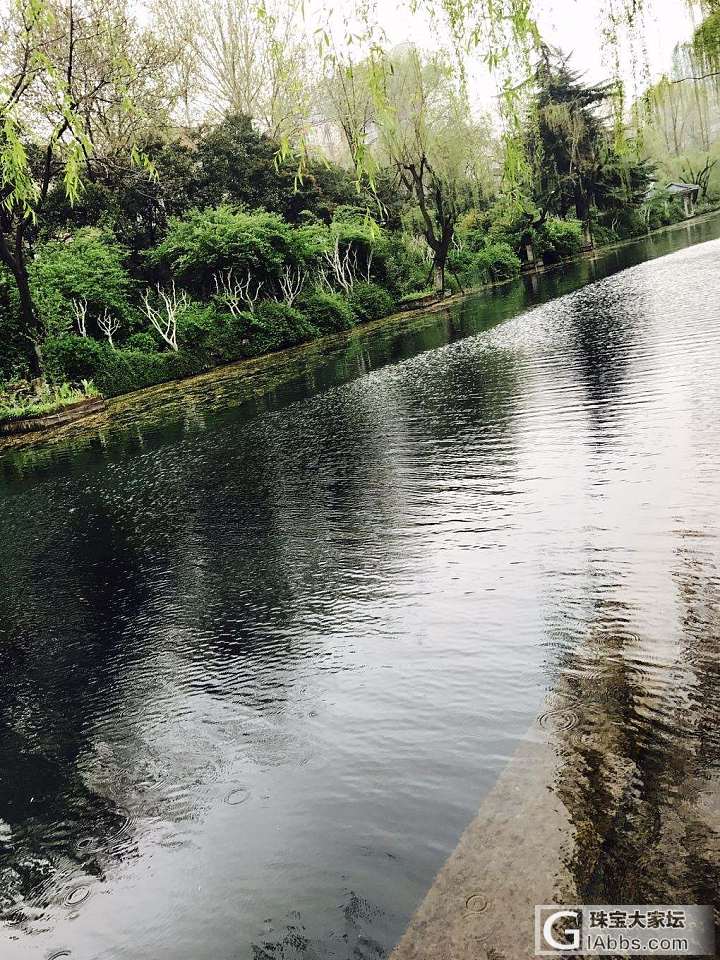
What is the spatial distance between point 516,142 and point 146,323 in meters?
22.4

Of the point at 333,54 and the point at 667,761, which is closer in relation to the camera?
the point at 667,761

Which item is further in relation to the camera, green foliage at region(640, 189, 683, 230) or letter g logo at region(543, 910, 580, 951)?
green foliage at region(640, 189, 683, 230)

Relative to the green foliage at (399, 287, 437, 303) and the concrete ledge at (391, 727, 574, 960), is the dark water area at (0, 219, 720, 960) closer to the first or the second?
the concrete ledge at (391, 727, 574, 960)

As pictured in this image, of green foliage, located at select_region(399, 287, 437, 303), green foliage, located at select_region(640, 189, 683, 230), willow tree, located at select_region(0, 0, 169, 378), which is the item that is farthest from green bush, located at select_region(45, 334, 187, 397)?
green foliage, located at select_region(640, 189, 683, 230)

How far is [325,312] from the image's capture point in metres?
29.9

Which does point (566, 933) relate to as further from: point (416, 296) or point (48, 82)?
point (416, 296)

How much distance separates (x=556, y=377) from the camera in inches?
440

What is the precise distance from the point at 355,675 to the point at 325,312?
27011mm

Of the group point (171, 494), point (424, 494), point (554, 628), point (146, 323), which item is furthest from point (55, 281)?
point (554, 628)

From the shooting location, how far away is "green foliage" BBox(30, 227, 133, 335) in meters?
22.5

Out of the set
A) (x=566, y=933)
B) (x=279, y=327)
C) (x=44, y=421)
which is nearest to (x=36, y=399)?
(x=44, y=421)

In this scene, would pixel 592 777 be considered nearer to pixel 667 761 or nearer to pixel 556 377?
pixel 667 761

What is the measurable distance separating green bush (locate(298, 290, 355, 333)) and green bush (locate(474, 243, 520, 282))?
12.1m

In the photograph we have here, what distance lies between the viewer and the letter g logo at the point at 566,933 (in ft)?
7.06
